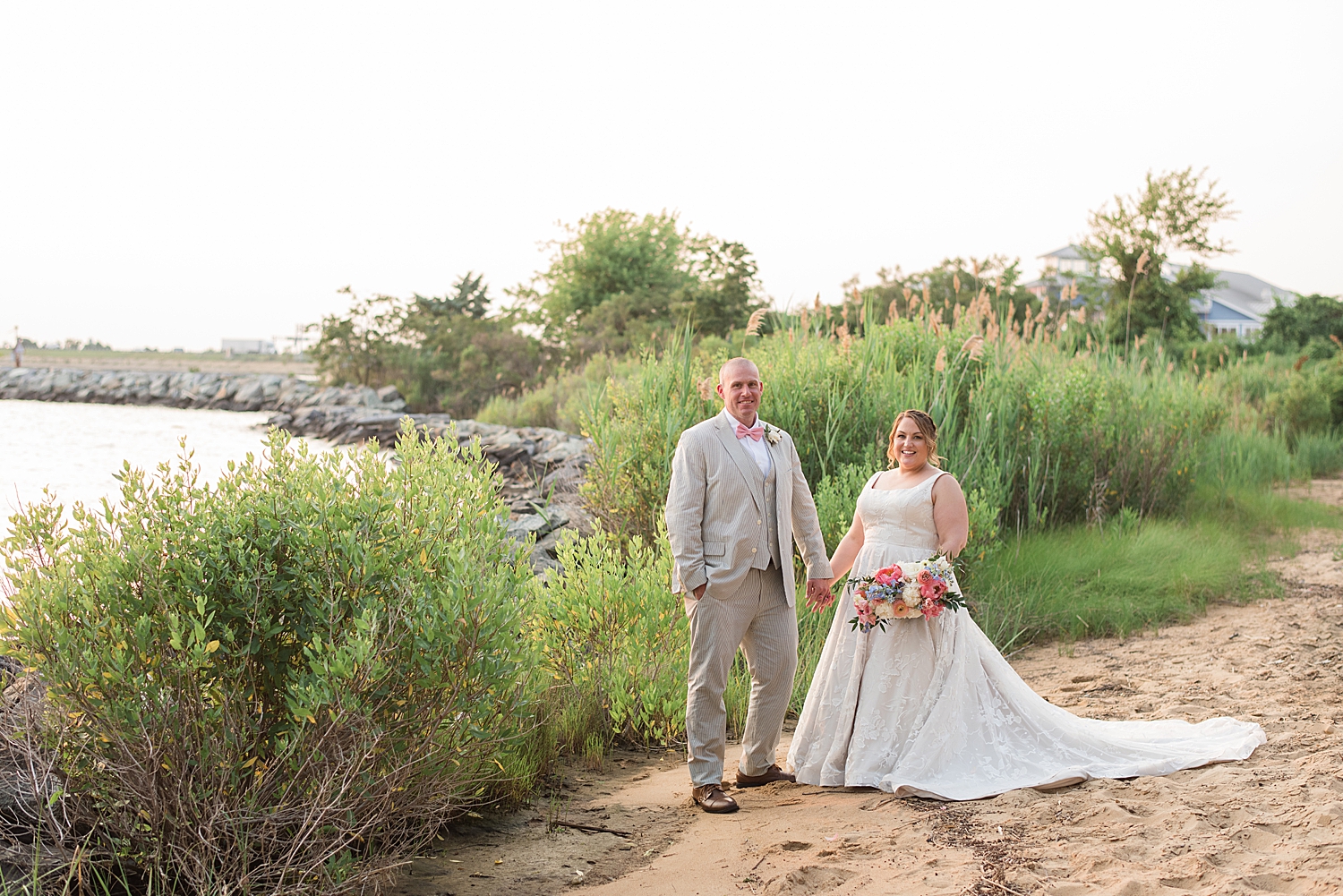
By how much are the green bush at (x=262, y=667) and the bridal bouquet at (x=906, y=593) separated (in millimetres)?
1772

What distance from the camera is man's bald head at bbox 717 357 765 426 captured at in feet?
16.3

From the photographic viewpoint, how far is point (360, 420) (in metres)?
27.5

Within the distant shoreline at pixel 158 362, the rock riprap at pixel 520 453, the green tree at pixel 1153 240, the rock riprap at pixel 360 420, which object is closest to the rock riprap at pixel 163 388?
the rock riprap at pixel 360 420

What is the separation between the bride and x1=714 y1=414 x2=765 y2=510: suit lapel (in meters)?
0.76

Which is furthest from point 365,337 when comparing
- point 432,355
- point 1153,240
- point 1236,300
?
point 1236,300

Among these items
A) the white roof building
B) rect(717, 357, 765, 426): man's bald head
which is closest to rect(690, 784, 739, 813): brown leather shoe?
rect(717, 357, 765, 426): man's bald head

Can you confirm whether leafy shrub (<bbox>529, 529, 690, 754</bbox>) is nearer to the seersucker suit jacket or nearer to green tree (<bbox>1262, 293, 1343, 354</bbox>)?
the seersucker suit jacket

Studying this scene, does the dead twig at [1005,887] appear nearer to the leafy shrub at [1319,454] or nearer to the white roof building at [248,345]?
the leafy shrub at [1319,454]

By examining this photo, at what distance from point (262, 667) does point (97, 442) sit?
2361 cm

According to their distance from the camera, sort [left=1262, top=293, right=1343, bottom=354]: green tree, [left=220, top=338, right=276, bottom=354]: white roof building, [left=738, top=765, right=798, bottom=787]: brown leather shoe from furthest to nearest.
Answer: [left=220, top=338, right=276, bottom=354]: white roof building
[left=1262, top=293, right=1343, bottom=354]: green tree
[left=738, top=765, right=798, bottom=787]: brown leather shoe

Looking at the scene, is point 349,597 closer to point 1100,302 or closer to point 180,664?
point 180,664

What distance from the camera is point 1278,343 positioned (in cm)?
3081

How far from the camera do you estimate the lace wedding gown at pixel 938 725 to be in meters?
4.70

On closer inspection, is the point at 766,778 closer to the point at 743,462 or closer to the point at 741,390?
the point at 743,462
